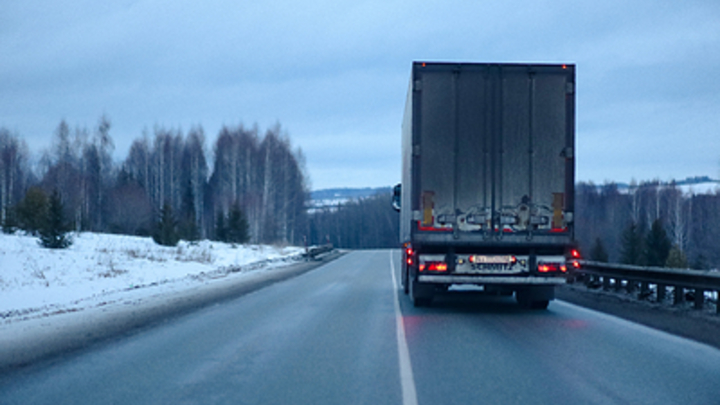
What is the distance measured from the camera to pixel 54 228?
24.3 metres

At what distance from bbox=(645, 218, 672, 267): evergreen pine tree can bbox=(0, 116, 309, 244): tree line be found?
114 ft

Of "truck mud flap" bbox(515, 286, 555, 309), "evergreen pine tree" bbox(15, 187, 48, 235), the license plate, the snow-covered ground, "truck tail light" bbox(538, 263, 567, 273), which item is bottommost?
the snow-covered ground

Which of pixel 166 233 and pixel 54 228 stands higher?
pixel 54 228

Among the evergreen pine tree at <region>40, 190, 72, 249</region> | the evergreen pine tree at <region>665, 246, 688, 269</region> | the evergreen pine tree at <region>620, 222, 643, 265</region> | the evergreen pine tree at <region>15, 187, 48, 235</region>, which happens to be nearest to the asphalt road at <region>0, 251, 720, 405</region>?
the evergreen pine tree at <region>40, 190, 72, 249</region>

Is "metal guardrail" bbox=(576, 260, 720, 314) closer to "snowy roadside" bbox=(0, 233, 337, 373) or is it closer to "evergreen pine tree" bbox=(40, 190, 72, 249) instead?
"snowy roadside" bbox=(0, 233, 337, 373)

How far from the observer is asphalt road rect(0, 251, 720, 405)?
535 cm

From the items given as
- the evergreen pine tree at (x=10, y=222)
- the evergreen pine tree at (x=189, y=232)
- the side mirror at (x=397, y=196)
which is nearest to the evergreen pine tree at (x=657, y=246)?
the evergreen pine tree at (x=189, y=232)

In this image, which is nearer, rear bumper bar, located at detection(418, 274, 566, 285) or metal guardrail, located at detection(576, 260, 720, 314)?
metal guardrail, located at detection(576, 260, 720, 314)

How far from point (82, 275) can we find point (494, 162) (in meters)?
14.5

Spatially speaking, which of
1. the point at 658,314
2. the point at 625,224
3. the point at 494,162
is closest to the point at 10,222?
the point at 494,162

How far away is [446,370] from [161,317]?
638 cm

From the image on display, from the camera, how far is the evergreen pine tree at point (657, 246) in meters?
55.2

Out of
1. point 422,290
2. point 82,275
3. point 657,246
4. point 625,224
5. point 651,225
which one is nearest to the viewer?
point 422,290

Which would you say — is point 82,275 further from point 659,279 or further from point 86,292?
point 659,279
